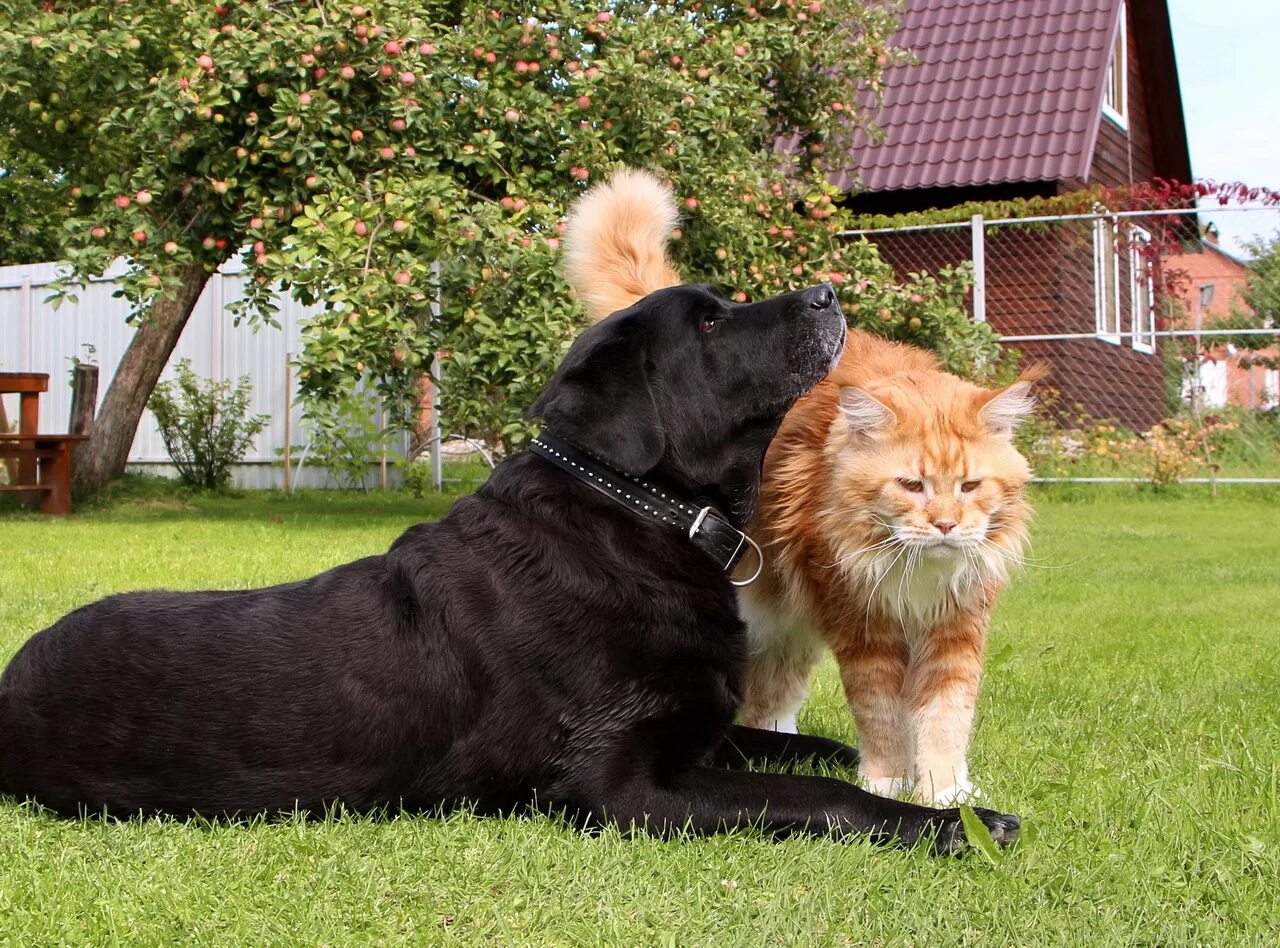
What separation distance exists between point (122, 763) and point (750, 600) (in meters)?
1.71

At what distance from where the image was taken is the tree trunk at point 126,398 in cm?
1115

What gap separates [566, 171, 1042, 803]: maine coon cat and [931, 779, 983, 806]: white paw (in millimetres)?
13

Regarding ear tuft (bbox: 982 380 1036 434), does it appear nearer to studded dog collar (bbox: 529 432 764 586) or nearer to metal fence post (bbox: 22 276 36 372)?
studded dog collar (bbox: 529 432 764 586)

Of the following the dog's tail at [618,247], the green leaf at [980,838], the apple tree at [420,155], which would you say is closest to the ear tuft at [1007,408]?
Result: the dog's tail at [618,247]

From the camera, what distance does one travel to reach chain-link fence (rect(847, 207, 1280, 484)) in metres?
11.2

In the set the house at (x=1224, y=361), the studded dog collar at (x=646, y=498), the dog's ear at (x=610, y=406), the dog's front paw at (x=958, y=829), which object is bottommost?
the dog's front paw at (x=958, y=829)

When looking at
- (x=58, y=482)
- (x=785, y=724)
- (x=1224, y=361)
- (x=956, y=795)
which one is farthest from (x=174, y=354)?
(x=956, y=795)

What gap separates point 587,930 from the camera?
2027 millimetres

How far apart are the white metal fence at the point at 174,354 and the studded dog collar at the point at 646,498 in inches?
440

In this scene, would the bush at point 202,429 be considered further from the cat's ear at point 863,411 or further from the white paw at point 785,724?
the cat's ear at point 863,411

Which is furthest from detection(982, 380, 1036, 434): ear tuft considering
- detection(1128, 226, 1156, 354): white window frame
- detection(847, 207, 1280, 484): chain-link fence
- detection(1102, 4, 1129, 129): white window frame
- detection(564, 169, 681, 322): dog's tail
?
detection(1102, 4, 1129, 129): white window frame

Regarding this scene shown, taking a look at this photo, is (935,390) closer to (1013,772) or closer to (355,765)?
(1013,772)

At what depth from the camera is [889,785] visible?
3029 mm

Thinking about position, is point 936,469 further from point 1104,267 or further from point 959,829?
point 1104,267
